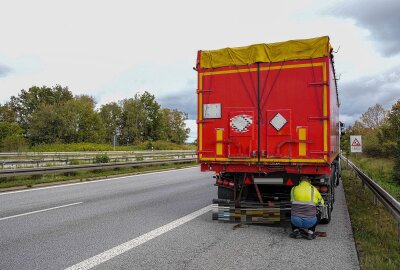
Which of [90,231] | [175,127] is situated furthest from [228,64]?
[175,127]

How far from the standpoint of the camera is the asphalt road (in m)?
4.95

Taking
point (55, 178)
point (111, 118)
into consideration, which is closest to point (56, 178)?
point (55, 178)

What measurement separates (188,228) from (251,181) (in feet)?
5.48

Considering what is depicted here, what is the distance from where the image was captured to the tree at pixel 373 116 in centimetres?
7046

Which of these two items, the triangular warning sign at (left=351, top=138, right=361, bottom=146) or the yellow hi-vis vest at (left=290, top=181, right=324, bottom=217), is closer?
the yellow hi-vis vest at (left=290, top=181, right=324, bottom=217)

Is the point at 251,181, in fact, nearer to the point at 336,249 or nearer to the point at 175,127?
the point at 336,249

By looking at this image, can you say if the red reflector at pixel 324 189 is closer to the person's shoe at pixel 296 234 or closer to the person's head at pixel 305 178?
the person's head at pixel 305 178

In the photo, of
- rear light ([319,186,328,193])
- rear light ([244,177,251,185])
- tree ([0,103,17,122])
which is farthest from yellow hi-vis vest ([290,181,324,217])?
tree ([0,103,17,122])

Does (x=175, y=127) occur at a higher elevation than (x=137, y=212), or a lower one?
higher

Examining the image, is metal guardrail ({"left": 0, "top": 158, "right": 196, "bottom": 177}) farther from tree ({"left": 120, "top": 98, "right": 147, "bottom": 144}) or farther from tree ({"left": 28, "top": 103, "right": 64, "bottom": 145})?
tree ({"left": 120, "top": 98, "right": 147, "bottom": 144})

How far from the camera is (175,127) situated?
3851 inches

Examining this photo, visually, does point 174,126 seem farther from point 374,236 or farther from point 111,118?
point 374,236

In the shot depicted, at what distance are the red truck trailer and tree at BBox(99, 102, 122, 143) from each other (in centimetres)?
8140

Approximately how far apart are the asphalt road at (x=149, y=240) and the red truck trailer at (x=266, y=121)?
2.63 ft
